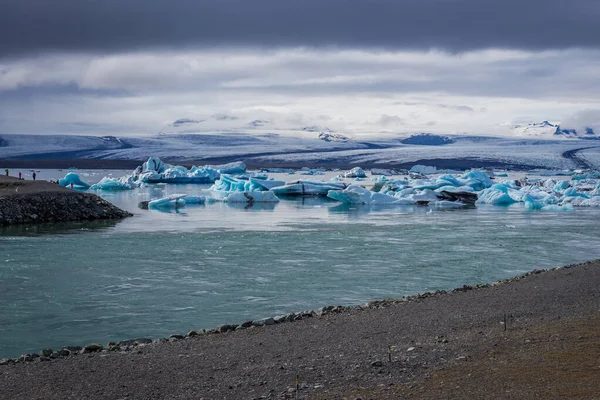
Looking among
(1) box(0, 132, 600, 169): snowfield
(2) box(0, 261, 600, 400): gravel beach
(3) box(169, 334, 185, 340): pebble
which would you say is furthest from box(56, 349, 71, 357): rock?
(1) box(0, 132, 600, 169): snowfield

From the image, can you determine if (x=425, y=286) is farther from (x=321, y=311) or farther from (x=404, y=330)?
(x=404, y=330)

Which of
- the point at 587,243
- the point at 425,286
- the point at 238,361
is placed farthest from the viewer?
the point at 587,243

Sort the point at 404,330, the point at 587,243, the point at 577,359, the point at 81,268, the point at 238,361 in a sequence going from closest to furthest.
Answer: the point at 577,359 → the point at 238,361 → the point at 404,330 → the point at 81,268 → the point at 587,243

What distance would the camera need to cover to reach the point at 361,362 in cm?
570

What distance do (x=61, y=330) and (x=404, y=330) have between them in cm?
375

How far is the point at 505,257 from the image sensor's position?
45.5ft

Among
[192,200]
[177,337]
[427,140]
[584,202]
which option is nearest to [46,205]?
[192,200]

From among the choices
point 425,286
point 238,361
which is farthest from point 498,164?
point 238,361

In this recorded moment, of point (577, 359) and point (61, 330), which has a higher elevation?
point (577, 359)

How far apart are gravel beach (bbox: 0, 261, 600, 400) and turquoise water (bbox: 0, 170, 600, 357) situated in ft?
4.69

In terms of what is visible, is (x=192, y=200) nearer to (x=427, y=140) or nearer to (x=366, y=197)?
(x=366, y=197)

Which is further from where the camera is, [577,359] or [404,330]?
[404,330]

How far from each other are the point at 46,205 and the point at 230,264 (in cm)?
1026

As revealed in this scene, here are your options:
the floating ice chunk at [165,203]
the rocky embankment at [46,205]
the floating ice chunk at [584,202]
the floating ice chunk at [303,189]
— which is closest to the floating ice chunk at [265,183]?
the floating ice chunk at [303,189]
